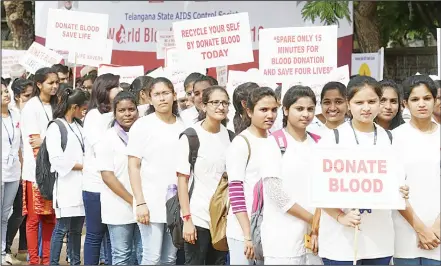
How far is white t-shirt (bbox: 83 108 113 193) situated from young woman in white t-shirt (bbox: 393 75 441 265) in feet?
8.81

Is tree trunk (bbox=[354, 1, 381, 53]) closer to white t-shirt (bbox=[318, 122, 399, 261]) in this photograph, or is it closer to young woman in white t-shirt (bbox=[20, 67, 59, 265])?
young woman in white t-shirt (bbox=[20, 67, 59, 265])

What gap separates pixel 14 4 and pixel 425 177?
14.8 metres

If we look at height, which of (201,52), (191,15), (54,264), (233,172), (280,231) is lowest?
(54,264)

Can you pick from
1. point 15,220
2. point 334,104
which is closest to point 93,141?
point 334,104

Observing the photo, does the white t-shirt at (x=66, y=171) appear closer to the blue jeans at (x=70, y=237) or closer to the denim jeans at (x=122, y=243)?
the blue jeans at (x=70, y=237)

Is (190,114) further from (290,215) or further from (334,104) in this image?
(290,215)

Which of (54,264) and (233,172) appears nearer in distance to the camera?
(233,172)

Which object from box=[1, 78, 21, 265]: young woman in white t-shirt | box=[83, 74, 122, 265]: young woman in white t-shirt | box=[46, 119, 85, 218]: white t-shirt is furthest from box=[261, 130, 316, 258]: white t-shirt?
box=[1, 78, 21, 265]: young woman in white t-shirt

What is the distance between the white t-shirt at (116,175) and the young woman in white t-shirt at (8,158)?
5.47ft

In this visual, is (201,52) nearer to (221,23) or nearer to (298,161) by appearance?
(221,23)

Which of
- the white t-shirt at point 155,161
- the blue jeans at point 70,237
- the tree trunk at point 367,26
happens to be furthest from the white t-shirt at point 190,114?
the tree trunk at point 367,26

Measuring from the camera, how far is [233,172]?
17.1 feet

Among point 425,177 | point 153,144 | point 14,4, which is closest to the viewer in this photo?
point 425,177

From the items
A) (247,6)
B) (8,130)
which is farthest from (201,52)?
(247,6)
